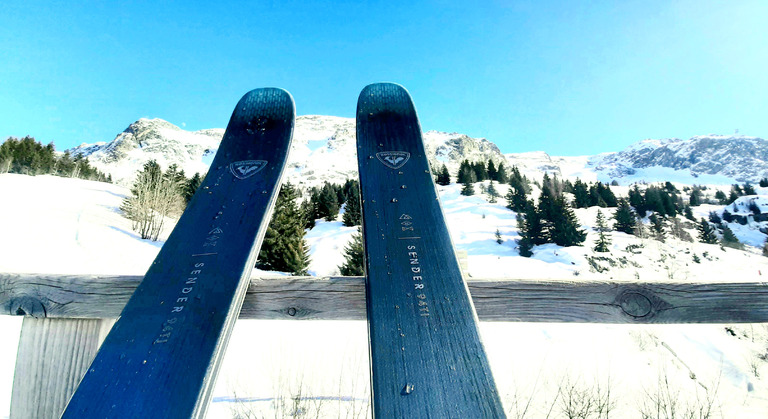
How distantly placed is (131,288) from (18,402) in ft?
1.50

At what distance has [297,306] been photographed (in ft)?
4.01

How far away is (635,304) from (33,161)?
2236cm

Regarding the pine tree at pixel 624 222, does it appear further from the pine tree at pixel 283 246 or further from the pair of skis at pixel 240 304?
the pair of skis at pixel 240 304

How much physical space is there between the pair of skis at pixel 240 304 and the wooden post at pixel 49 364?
0.29 meters

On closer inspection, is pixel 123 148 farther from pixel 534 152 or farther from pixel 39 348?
pixel 534 152

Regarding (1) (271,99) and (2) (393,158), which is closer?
(2) (393,158)

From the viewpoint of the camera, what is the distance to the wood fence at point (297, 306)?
109 cm

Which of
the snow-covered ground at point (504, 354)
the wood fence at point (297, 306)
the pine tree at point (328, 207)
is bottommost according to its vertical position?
the snow-covered ground at point (504, 354)

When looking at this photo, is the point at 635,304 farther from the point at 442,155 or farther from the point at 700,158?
the point at 700,158

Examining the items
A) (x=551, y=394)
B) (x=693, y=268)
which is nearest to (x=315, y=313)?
(x=551, y=394)

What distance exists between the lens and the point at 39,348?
1119 millimetres

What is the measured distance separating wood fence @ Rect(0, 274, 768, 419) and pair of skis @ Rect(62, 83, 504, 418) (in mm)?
154

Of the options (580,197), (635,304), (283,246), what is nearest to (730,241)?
(580,197)

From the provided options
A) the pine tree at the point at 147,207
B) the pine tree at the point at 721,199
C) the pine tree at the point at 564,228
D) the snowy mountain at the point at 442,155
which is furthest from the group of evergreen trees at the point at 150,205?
the pine tree at the point at 721,199
